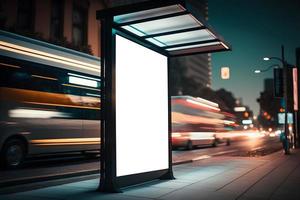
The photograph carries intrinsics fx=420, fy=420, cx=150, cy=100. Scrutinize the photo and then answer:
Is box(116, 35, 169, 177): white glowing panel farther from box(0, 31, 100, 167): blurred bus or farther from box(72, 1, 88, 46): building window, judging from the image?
box(72, 1, 88, 46): building window

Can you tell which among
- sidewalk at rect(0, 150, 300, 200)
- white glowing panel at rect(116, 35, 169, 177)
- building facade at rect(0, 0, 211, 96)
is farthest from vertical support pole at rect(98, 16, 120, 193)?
building facade at rect(0, 0, 211, 96)

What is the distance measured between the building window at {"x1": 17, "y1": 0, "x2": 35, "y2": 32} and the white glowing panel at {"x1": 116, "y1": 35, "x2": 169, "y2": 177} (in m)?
28.9

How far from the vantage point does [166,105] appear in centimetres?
1152

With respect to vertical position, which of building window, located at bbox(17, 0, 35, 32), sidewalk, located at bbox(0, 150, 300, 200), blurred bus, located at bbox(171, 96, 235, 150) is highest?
building window, located at bbox(17, 0, 35, 32)

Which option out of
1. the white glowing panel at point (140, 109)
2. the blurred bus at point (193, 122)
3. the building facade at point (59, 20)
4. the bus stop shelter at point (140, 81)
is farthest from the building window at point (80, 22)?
the white glowing panel at point (140, 109)

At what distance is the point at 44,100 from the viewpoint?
1455 centimetres

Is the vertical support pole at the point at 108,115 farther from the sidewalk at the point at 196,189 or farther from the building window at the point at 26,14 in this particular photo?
the building window at the point at 26,14

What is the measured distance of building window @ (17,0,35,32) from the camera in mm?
37344

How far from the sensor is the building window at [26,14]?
3734cm

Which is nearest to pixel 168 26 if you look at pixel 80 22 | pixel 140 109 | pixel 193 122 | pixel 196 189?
pixel 140 109

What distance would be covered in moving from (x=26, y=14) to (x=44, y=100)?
25750 mm

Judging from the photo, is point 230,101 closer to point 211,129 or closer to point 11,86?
point 211,129

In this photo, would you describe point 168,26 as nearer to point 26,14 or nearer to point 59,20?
point 26,14

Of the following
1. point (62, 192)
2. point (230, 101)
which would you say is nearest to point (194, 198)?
point (62, 192)
